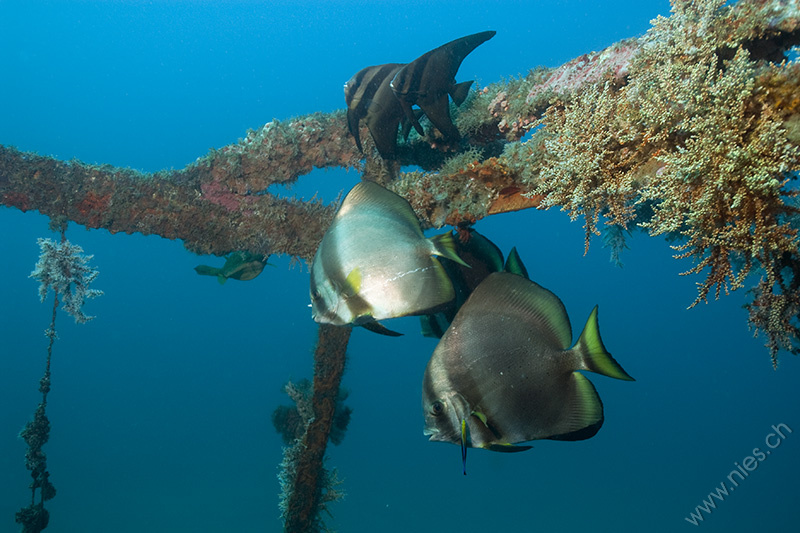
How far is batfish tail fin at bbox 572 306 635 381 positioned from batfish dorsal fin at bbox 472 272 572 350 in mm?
130

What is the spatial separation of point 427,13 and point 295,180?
97910mm

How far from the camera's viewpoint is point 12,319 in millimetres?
55281

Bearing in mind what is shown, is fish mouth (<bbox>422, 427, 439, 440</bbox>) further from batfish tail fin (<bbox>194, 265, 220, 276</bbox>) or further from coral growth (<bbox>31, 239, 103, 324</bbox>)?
coral growth (<bbox>31, 239, 103, 324</bbox>)

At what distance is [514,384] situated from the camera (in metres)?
2.00

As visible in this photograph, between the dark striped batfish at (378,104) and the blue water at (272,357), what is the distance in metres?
0.69

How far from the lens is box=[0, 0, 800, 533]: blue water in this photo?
27.5 meters

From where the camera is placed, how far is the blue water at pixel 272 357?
90.2 ft

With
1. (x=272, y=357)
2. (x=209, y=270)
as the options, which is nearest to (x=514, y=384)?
(x=209, y=270)

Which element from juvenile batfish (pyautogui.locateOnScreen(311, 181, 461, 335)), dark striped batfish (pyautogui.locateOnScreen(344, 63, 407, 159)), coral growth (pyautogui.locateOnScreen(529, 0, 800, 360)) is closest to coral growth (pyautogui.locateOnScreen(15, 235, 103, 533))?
dark striped batfish (pyautogui.locateOnScreen(344, 63, 407, 159))

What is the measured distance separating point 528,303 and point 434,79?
2345mm

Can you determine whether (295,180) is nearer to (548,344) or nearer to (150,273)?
(548,344)

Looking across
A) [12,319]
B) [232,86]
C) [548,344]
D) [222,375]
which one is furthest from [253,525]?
[232,86]

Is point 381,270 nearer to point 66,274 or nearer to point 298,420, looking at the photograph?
point 66,274

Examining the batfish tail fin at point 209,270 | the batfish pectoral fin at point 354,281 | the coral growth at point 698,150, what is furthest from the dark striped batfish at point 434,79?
the batfish tail fin at point 209,270
